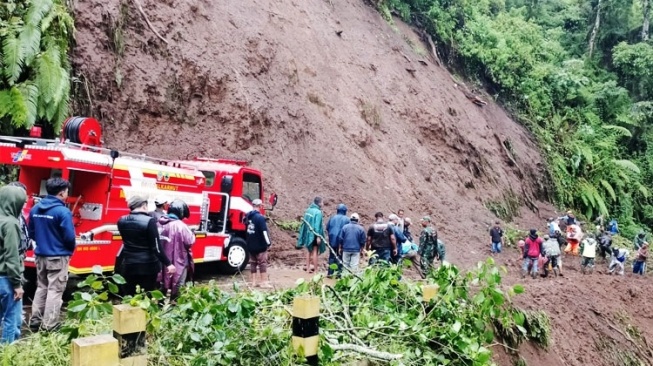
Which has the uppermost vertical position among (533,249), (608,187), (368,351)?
(608,187)

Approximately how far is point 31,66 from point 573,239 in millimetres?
17907

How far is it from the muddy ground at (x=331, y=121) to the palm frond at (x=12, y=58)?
222cm

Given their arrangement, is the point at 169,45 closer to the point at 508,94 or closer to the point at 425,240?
the point at 425,240

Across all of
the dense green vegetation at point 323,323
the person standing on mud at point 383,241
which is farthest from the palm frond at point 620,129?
the dense green vegetation at point 323,323

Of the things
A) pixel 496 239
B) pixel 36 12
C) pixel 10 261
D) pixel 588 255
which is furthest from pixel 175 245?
pixel 588 255

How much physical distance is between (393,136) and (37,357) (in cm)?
1891

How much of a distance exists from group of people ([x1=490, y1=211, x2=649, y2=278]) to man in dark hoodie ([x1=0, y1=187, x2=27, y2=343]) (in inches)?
522

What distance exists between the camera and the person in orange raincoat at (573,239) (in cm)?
1977

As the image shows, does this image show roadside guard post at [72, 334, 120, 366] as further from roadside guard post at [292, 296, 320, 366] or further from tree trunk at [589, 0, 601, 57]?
tree trunk at [589, 0, 601, 57]

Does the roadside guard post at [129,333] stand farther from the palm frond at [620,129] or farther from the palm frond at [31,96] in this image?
the palm frond at [620,129]

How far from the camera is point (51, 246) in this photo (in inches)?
249

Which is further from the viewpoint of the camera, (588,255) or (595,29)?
(595,29)

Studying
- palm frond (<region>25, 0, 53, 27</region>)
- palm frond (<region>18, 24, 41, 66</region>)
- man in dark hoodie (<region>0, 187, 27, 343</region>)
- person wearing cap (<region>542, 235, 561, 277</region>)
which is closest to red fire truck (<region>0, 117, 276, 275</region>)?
man in dark hoodie (<region>0, 187, 27, 343</region>)

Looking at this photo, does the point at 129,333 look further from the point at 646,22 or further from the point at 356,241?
the point at 646,22
